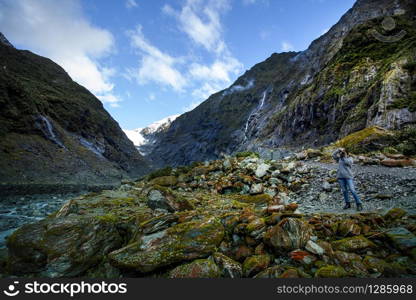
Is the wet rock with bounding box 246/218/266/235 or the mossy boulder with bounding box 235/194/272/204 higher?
the wet rock with bounding box 246/218/266/235

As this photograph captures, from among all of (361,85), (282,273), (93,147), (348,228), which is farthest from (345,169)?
(93,147)

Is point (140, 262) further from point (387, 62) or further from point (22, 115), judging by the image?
point (22, 115)

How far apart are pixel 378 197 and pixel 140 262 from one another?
25.0ft

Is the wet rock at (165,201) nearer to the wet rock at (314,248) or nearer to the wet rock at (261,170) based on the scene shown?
the wet rock at (314,248)

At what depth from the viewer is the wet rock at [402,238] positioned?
351cm

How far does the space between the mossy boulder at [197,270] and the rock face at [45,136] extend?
32.2 m

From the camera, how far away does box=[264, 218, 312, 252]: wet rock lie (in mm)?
3951

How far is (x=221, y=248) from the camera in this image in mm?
4449

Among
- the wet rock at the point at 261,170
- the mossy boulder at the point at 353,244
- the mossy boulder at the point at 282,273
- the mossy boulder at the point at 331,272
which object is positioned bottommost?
the mossy boulder at the point at 331,272

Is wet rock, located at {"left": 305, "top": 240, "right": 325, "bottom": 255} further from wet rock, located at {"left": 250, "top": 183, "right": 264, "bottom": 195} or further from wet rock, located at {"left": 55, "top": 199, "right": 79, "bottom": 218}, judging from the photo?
wet rock, located at {"left": 55, "top": 199, "right": 79, "bottom": 218}

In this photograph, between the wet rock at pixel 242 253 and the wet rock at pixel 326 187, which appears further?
the wet rock at pixel 326 187

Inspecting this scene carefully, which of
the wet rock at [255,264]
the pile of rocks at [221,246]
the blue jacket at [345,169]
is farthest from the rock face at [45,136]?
the blue jacket at [345,169]

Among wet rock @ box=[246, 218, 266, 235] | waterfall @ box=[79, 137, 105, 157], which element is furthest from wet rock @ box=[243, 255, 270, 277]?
waterfall @ box=[79, 137, 105, 157]

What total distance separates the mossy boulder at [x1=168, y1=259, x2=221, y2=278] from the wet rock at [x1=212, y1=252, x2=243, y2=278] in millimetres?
91
